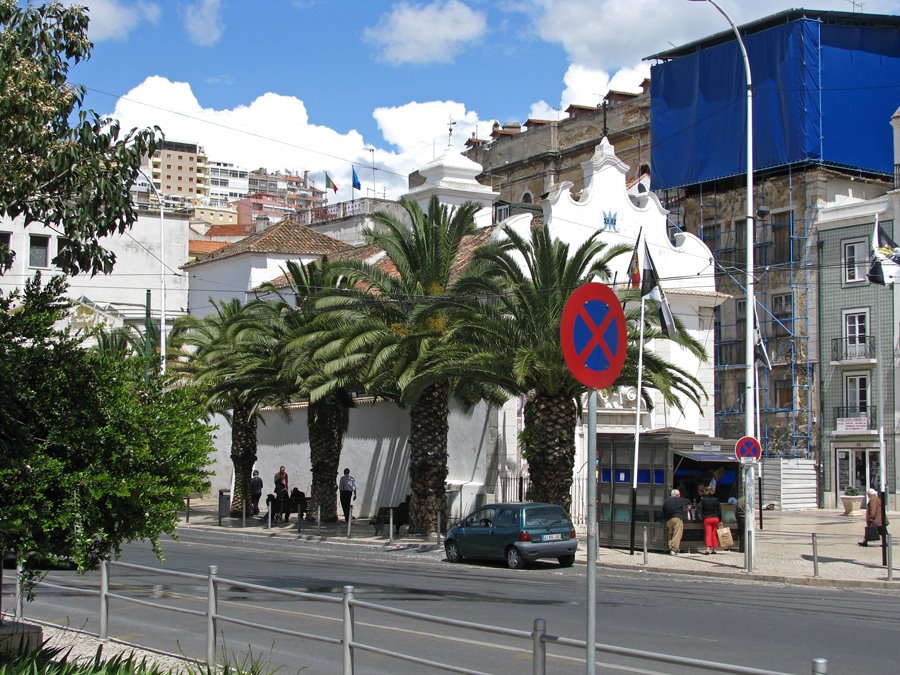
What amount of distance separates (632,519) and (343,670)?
19645mm

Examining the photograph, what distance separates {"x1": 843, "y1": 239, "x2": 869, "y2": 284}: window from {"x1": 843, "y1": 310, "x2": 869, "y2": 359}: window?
1.50m

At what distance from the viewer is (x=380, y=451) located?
41750 millimetres

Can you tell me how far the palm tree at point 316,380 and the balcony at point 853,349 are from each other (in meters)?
23.1

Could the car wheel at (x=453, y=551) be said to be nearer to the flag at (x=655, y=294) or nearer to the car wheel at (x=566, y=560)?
the car wheel at (x=566, y=560)

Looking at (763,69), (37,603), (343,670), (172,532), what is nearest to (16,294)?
(172,532)

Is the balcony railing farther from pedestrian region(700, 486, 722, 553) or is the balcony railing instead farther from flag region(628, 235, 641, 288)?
pedestrian region(700, 486, 722, 553)

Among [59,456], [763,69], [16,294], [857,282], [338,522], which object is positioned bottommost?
[338,522]

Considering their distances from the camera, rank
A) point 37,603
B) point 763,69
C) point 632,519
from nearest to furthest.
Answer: point 37,603, point 632,519, point 763,69

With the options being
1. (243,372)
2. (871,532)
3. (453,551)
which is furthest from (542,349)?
(243,372)

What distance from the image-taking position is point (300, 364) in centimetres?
3409

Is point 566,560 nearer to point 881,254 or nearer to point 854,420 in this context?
point 881,254

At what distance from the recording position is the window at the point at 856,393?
4959 centimetres

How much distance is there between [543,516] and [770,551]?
7.27 meters

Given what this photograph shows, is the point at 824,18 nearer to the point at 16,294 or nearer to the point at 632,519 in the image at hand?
the point at 632,519
